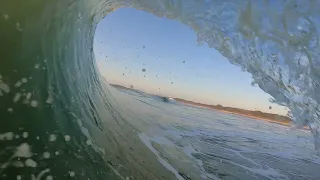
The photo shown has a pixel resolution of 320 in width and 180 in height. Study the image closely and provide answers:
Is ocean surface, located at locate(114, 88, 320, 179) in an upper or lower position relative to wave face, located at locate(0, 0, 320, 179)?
lower

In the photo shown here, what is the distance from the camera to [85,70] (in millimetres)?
4172

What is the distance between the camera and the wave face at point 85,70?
2656 millimetres

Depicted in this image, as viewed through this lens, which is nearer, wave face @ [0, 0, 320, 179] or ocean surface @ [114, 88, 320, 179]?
wave face @ [0, 0, 320, 179]

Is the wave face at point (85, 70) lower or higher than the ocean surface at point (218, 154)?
higher

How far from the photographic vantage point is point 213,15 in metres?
3.44

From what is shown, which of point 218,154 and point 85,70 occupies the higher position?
point 85,70

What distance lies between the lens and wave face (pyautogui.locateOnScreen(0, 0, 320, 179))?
266 cm

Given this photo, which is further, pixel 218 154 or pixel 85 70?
pixel 218 154

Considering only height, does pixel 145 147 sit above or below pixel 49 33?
below

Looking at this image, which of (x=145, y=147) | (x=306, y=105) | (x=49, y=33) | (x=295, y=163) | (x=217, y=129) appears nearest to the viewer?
(x=49, y=33)

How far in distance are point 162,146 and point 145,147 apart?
17.1 inches

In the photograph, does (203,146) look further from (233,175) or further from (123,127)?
(123,127)

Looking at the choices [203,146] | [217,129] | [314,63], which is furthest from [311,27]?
[217,129]

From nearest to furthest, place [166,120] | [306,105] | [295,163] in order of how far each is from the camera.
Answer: [306,105] → [295,163] → [166,120]
